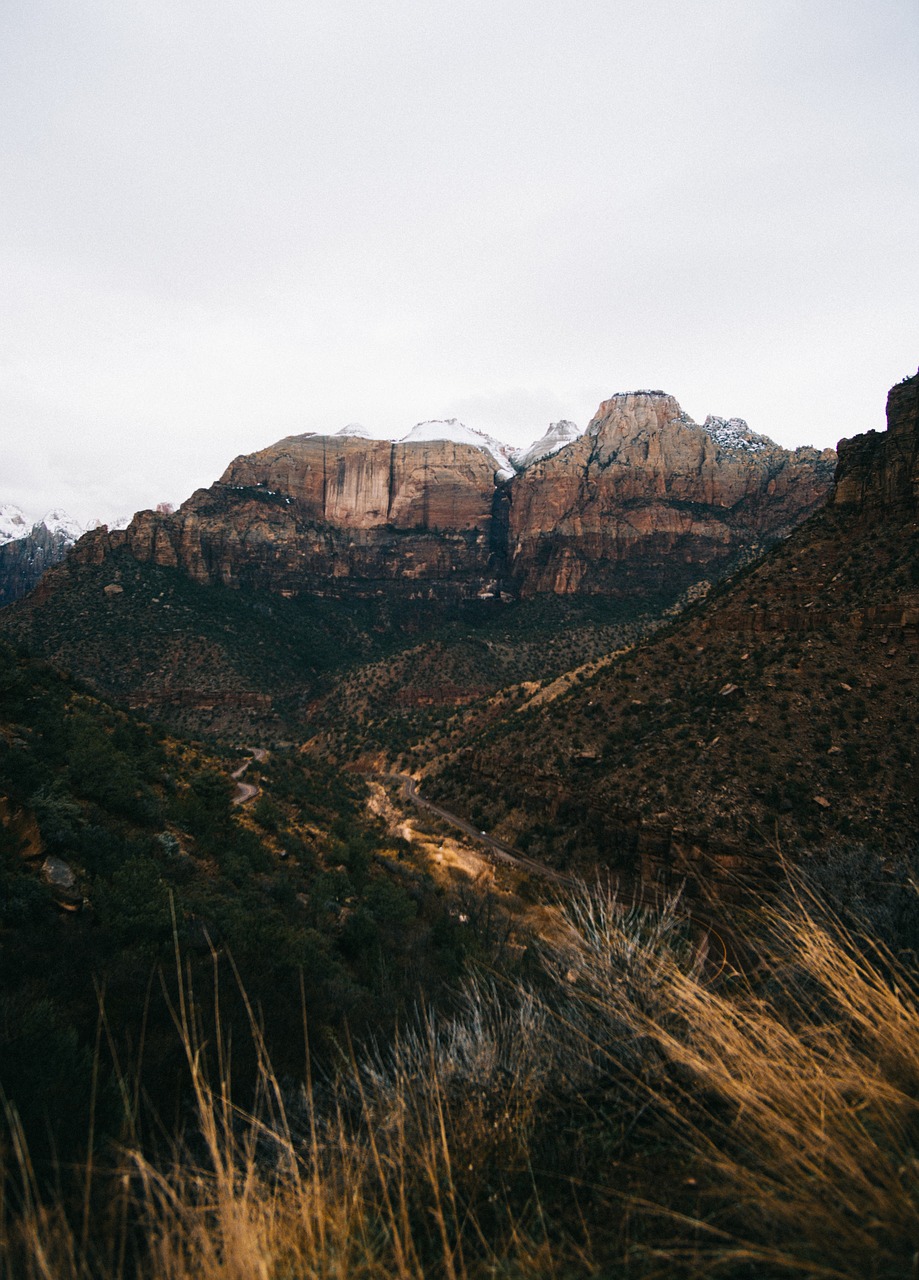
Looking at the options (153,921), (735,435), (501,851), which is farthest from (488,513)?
(153,921)

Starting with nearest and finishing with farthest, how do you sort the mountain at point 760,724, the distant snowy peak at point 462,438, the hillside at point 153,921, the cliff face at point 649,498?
the hillside at point 153,921
the mountain at point 760,724
the cliff face at point 649,498
the distant snowy peak at point 462,438

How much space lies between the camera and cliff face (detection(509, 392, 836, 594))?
299ft

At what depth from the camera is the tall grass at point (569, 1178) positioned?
196 centimetres

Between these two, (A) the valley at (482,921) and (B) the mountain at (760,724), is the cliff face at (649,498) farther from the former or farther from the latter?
(B) the mountain at (760,724)

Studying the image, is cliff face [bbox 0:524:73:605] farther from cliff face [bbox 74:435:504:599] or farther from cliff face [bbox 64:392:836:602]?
cliff face [bbox 64:392:836:602]

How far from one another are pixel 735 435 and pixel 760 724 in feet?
333

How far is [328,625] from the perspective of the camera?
303 feet

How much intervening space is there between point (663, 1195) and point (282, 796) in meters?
21.7

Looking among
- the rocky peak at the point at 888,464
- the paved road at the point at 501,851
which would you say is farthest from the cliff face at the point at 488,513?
the paved road at the point at 501,851

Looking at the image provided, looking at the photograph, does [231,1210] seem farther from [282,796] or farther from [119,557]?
[119,557]

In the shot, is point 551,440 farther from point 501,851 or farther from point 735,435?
point 501,851

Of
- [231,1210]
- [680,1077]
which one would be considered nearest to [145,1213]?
→ [231,1210]

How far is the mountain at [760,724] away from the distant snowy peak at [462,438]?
99999 mm

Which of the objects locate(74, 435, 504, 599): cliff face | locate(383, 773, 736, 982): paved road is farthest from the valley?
locate(74, 435, 504, 599): cliff face
